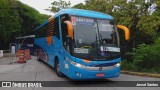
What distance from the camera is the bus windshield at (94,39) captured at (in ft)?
37.9

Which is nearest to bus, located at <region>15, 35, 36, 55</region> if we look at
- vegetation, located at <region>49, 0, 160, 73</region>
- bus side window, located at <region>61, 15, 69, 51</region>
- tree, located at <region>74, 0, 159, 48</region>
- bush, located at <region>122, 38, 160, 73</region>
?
vegetation, located at <region>49, 0, 160, 73</region>

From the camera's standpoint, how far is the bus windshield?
1154cm

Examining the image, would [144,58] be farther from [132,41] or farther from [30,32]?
[30,32]

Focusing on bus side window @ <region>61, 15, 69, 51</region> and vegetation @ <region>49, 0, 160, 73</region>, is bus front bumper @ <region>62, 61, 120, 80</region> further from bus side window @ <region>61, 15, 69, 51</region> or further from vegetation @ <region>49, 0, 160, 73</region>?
vegetation @ <region>49, 0, 160, 73</region>

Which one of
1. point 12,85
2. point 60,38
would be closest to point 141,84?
point 60,38

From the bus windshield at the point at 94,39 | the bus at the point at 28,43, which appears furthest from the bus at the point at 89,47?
the bus at the point at 28,43

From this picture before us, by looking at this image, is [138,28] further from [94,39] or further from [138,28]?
[94,39]

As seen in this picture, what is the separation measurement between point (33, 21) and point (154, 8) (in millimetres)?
43864

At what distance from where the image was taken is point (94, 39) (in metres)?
11.8

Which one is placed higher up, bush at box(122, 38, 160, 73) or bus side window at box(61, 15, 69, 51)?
bus side window at box(61, 15, 69, 51)

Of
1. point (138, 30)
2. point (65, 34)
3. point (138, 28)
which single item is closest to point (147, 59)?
point (138, 28)

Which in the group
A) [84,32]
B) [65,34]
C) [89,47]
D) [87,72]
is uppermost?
[84,32]

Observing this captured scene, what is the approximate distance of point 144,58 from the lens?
16.2 m

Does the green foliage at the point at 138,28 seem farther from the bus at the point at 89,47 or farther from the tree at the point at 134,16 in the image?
the bus at the point at 89,47
